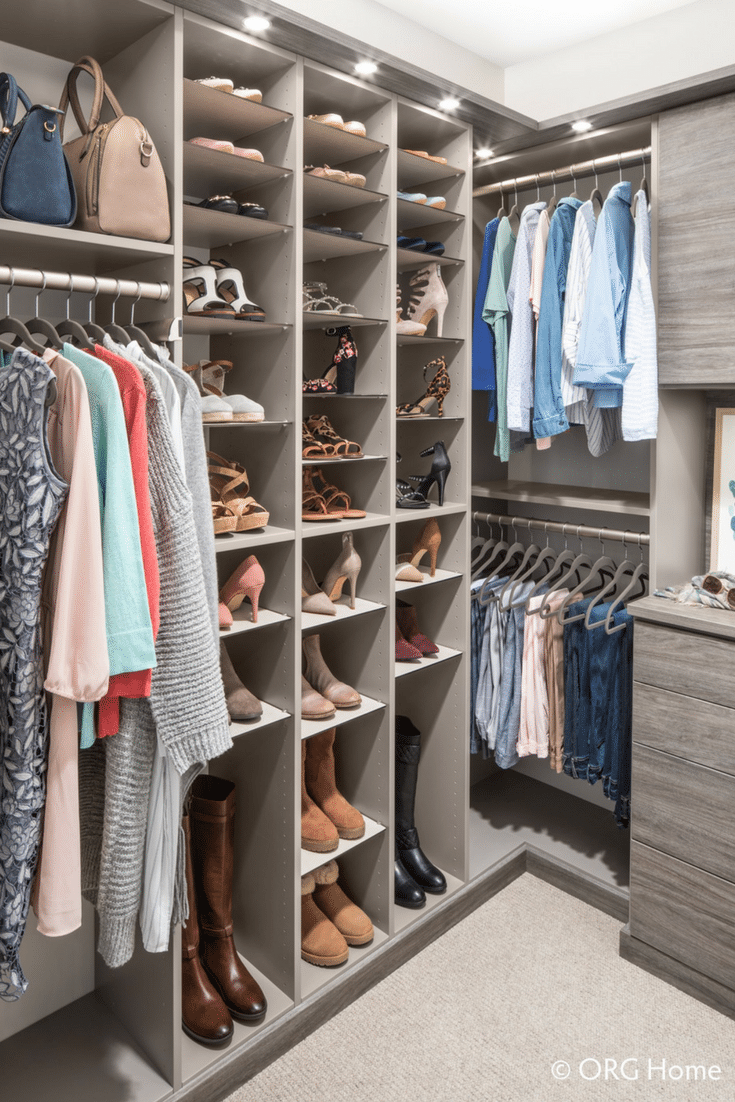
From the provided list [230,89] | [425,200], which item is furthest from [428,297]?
[230,89]

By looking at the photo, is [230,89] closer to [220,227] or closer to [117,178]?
[220,227]

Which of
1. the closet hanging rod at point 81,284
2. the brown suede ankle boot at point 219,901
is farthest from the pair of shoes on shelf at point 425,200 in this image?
the brown suede ankle boot at point 219,901

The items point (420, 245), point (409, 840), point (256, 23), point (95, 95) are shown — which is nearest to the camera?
point (95, 95)

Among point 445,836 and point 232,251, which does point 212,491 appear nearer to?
point 232,251

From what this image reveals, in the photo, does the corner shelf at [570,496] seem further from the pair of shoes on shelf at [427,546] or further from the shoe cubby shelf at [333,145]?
the shoe cubby shelf at [333,145]

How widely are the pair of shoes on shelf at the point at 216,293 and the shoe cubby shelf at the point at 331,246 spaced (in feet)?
0.75

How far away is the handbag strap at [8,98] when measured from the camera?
1442 millimetres

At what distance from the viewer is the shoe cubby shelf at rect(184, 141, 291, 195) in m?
1.77

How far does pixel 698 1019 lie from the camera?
6.85 feet

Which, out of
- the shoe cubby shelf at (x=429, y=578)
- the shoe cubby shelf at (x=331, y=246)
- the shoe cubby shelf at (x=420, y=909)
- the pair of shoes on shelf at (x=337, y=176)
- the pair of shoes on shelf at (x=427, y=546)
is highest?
the pair of shoes on shelf at (x=337, y=176)

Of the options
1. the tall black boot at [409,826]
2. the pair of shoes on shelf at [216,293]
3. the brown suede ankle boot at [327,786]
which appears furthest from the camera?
the tall black boot at [409,826]

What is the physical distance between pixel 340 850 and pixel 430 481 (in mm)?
1106

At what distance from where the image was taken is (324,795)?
90.7 inches

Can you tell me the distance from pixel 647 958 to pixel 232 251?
2.26 metres
